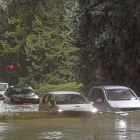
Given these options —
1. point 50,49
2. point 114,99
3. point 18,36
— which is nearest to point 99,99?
point 114,99

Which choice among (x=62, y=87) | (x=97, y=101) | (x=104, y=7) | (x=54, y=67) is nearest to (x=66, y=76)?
(x=54, y=67)

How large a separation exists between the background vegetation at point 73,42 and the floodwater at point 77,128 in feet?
38.4

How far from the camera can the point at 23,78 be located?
64875 mm

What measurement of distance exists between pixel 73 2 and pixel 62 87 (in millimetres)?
19632

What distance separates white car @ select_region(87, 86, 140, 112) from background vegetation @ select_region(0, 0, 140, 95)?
8.00 meters

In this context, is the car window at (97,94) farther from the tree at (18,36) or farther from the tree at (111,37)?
the tree at (18,36)

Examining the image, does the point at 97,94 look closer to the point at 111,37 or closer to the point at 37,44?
the point at 111,37

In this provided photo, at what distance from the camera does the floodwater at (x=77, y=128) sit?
14.6 m

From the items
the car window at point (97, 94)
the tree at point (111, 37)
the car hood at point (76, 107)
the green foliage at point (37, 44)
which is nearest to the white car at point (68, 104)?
A: the car hood at point (76, 107)

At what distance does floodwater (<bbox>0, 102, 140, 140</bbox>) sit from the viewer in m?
14.6

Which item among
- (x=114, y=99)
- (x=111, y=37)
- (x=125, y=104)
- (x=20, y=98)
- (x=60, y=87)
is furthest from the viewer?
(x=60, y=87)

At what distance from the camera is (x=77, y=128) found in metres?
17.1

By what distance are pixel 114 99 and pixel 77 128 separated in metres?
6.26

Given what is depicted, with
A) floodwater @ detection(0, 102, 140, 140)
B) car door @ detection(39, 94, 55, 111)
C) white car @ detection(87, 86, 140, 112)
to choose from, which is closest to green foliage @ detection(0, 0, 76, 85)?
white car @ detection(87, 86, 140, 112)
